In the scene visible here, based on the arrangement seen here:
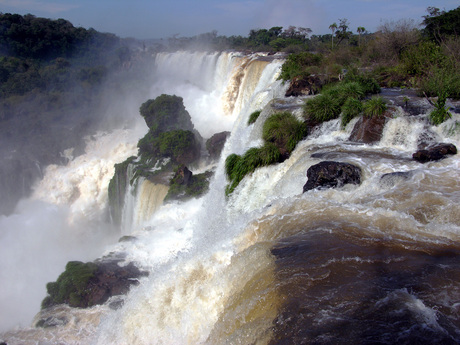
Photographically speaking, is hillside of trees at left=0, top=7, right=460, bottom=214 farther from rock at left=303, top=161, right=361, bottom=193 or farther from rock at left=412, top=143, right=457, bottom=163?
rock at left=303, top=161, right=361, bottom=193

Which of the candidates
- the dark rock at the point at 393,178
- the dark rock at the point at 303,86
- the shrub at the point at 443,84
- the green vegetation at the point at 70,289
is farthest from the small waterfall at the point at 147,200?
the shrub at the point at 443,84

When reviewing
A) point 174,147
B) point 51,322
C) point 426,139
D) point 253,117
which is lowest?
point 51,322

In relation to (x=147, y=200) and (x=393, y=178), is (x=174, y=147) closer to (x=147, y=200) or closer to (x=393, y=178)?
(x=147, y=200)

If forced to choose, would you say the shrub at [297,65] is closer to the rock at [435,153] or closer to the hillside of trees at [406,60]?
the hillside of trees at [406,60]

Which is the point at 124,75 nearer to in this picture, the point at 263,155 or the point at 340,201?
the point at 263,155

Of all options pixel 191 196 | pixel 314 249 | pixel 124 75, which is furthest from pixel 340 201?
pixel 124 75

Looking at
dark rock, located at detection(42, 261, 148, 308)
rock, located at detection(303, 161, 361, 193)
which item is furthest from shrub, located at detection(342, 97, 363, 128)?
dark rock, located at detection(42, 261, 148, 308)

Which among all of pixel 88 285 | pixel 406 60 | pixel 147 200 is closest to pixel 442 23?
pixel 406 60
